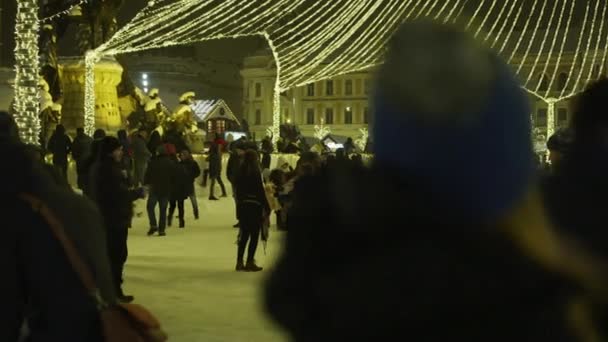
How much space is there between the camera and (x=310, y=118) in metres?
86.4

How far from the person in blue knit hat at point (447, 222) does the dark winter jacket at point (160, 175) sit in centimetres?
1368

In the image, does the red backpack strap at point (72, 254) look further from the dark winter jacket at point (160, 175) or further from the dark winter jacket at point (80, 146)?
the dark winter jacket at point (80, 146)

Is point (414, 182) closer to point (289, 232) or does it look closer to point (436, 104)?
point (436, 104)

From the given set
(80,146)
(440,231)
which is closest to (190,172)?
(80,146)

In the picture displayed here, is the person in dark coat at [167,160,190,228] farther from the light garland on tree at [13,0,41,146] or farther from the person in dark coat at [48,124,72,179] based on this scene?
the person in dark coat at [48,124,72,179]

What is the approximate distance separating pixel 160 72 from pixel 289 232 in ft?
232

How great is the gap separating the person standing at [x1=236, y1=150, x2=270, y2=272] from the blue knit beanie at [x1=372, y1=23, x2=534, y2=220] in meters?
9.47

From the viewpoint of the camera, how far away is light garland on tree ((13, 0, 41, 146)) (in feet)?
44.2

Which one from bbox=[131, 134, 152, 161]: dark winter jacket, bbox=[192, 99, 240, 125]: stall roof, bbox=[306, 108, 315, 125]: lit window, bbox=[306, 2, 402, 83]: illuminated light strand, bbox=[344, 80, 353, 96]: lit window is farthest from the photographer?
bbox=[306, 108, 315, 125]: lit window

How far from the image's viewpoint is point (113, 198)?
8.70m

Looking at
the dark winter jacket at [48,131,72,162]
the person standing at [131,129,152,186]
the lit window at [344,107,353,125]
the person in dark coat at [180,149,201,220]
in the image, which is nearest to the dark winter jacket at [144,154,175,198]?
the person in dark coat at [180,149,201,220]

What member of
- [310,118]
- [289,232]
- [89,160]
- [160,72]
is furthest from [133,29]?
[310,118]

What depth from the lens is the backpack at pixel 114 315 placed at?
3.11 meters

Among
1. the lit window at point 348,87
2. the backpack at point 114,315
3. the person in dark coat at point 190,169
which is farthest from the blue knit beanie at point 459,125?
the lit window at point 348,87
